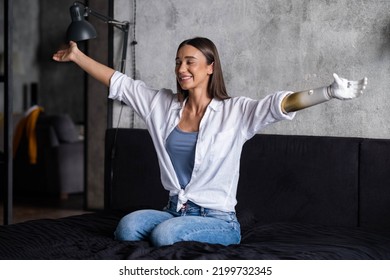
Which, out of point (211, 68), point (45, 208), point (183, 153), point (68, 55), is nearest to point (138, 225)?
point (183, 153)

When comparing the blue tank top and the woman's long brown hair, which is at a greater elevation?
the woman's long brown hair

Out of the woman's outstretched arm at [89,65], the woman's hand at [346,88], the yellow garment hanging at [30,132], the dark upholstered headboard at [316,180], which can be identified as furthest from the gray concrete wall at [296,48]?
the yellow garment hanging at [30,132]

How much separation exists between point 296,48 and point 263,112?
3.44ft

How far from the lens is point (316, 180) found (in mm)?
3588

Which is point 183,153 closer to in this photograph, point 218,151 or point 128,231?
point 218,151

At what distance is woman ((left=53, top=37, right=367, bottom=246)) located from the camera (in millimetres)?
2850

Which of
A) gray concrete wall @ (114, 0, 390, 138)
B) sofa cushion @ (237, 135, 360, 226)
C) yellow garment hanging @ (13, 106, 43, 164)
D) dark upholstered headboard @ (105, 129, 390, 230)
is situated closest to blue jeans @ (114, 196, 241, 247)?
dark upholstered headboard @ (105, 129, 390, 230)

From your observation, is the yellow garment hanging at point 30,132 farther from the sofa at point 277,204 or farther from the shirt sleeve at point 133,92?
the shirt sleeve at point 133,92

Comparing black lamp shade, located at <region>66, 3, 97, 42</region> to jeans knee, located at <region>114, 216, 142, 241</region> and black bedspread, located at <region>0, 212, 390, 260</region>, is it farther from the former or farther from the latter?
jeans knee, located at <region>114, 216, 142, 241</region>

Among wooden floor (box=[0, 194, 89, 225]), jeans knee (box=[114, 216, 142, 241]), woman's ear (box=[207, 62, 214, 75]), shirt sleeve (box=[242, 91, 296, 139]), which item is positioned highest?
woman's ear (box=[207, 62, 214, 75])

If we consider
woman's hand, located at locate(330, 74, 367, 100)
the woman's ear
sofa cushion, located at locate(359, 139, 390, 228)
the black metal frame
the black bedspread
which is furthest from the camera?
the black metal frame

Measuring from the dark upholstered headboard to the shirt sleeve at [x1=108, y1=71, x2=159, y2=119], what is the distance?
2.55ft

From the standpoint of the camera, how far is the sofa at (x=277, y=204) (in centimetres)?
280
